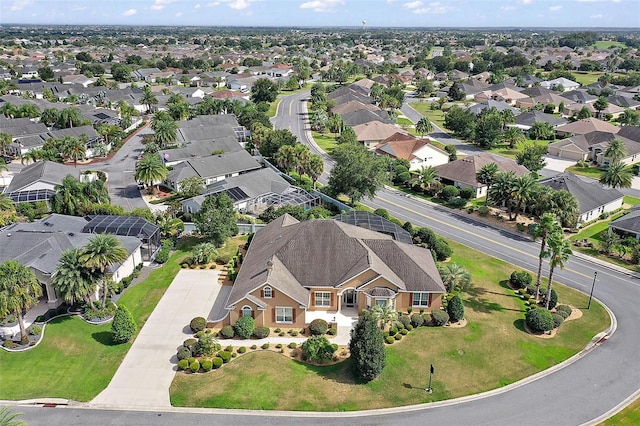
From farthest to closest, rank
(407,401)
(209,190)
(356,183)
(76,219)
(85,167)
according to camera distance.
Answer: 1. (85,167)
2. (209,190)
3. (356,183)
4. (76,219)
5. (407,401)

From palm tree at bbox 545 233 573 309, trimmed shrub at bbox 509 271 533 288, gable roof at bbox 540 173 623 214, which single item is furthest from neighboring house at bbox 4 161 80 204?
gable roof at bbox 540 173 623 214

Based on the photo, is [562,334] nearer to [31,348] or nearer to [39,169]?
[31,348]

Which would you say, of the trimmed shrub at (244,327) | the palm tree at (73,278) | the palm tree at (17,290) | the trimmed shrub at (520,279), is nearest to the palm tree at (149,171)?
the palm tree at (73,278)

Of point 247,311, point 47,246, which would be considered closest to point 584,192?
point 247,311

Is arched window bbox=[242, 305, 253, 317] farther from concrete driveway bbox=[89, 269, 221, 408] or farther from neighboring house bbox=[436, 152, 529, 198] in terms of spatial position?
neighboring house bbox=[436, 152, 529, 198]

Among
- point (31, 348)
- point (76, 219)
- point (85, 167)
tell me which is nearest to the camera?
point (31, 348)

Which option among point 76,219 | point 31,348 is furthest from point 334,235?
point 76,219

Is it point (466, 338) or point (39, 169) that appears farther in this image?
point (39, 169)

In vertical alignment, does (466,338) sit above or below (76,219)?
below
